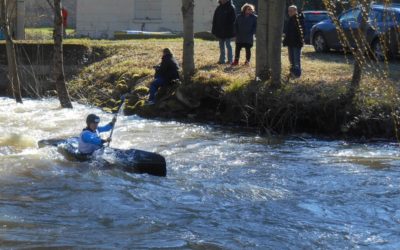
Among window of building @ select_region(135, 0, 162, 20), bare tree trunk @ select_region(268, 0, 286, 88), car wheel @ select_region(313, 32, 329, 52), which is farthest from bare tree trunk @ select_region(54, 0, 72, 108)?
window of building @ select_region(135, 0, 162, 20)

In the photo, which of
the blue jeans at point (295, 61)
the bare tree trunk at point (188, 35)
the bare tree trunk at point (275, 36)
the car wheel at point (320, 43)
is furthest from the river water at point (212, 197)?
the car wheel at point (320, 43)

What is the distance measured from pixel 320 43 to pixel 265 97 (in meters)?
7.13

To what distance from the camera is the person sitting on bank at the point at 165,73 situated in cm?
1516

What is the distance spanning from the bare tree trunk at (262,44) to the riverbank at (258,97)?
0.33 metres

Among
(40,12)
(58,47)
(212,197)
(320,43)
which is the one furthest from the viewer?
(40,12)

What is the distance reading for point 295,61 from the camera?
14.9m

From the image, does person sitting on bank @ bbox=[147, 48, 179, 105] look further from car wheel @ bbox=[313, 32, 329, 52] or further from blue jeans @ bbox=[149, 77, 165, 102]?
car wheel @ bbox=[313, 32, 329, 52]

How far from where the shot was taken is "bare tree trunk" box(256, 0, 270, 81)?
46.4 ft

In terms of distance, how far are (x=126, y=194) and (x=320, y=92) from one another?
5.66 meters

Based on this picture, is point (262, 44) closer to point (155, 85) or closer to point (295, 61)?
point (295, 61)

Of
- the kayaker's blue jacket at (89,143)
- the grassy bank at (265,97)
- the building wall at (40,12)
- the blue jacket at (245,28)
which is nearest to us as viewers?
the kayaker's blue jacket at (89,143)

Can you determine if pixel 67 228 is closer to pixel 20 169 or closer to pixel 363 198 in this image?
pixel 20 169

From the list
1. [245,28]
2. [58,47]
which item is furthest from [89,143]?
[245,28]

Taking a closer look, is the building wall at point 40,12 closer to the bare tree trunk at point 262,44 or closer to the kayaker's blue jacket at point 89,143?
the bare tree trunk at point 262,44
